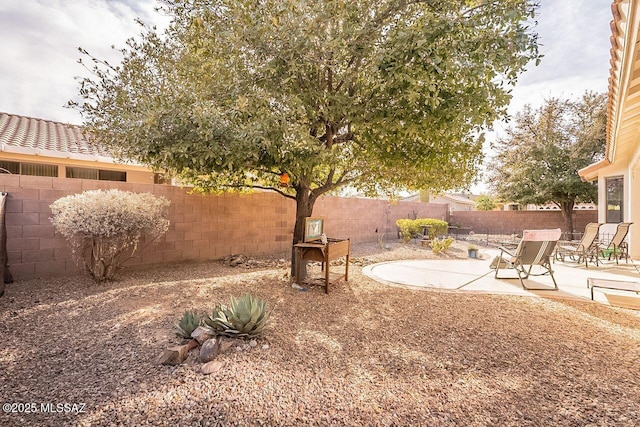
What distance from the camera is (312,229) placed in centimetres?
541

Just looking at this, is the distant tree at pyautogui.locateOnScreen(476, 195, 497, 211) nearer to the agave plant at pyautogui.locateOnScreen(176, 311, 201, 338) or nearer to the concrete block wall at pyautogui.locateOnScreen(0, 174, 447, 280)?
the concrete block wall at pyautogui.locateOnScreen(0, 174, 447, 280)

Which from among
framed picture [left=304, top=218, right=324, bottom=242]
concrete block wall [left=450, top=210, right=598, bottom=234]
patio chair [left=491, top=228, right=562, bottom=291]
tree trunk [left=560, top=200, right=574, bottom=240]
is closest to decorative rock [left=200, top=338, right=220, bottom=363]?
framed picture [left=304, top=218, right=324, bottom=242]

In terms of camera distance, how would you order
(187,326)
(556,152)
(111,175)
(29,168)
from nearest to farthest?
(187,326) < (29,168) < (111,175) < (556,152)

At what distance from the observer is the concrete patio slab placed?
203 inches

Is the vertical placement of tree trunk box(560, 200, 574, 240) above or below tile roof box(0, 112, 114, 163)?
below

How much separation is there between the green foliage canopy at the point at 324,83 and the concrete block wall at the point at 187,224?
1.51m

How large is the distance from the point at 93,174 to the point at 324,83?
752 centimetres

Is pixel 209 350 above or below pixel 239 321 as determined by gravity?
below

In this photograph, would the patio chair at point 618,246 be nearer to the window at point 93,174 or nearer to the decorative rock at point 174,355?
the decorative rock at point 174,355

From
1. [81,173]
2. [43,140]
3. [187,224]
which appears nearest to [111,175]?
[81,173]

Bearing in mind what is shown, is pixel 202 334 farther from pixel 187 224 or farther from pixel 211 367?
pixel 187 224

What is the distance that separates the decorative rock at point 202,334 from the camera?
9.76 ft

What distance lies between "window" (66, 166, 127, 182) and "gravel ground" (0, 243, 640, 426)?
4979mm

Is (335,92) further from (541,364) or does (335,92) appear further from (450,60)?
(541,364)
